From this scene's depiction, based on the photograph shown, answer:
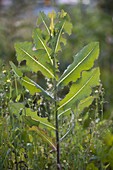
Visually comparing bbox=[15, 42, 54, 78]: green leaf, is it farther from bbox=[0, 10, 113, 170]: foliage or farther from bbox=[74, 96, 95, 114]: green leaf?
bbox=[74, 96, 95, 114]: green leaf

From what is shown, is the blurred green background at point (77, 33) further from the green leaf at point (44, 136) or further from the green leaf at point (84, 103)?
the green leaf at point (44, 136)

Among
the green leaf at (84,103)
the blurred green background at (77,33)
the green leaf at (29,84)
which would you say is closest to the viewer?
the green leaf at (29,84)

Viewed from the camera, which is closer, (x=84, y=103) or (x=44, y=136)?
(x=44, y=136)

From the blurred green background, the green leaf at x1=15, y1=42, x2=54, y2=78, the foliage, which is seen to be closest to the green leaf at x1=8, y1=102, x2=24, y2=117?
the foliage

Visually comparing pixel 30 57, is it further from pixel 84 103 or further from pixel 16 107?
pixel 84 103

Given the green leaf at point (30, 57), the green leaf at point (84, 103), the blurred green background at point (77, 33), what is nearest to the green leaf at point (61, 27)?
the green leaf at point (30, 57)

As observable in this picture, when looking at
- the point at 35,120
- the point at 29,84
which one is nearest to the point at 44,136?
the point at 35,120

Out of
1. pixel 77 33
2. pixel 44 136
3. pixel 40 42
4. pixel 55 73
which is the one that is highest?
pixel 77 33
